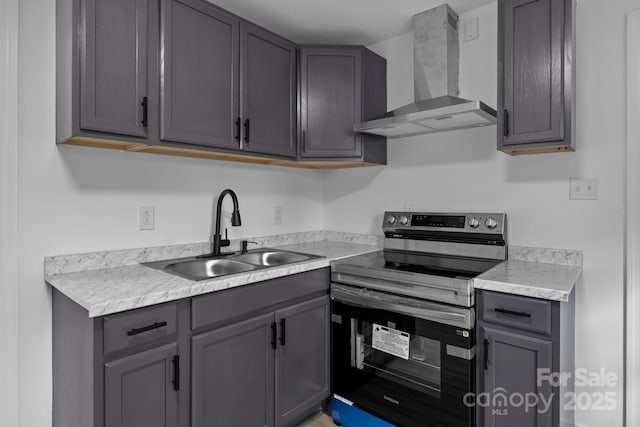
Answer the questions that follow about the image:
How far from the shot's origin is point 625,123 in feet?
5.60

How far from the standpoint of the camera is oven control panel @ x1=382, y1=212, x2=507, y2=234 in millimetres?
2039

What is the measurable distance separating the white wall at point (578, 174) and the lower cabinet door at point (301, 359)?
41.3 inches

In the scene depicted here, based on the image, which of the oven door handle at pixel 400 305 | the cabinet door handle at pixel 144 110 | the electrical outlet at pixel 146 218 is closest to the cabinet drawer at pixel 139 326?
the electrical outlet at pixel 146 218

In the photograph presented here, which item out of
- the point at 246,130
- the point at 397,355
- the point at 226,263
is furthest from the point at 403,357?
the point at 246,130

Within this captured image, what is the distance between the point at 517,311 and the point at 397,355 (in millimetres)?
612

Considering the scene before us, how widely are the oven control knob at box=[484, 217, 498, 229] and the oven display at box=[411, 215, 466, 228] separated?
131 millimetres

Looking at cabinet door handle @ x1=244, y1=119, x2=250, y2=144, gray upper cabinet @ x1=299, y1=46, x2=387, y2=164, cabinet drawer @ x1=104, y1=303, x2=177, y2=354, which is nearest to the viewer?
cabinet drawer @ x1=104, y1=303, x2=177, y2=354

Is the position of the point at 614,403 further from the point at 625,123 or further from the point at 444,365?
the point at 625,123

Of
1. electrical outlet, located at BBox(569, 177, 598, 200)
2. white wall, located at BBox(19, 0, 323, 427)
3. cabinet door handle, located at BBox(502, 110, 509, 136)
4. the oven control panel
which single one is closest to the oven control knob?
the oven control panel

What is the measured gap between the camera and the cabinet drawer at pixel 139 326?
1207 millimetres

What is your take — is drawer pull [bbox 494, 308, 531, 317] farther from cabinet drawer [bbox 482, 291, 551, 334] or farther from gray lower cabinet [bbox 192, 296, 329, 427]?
gray lower cabinet [bbox 192, 296, 329, 427]

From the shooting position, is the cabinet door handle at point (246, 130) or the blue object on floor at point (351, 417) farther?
the cabinet door handle at point (246, 130)

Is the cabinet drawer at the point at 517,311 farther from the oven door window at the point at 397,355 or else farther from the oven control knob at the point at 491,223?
the oven control knob at the point at 491,223

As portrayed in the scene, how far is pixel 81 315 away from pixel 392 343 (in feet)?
4.44
